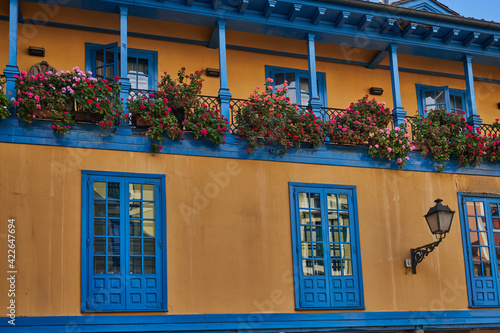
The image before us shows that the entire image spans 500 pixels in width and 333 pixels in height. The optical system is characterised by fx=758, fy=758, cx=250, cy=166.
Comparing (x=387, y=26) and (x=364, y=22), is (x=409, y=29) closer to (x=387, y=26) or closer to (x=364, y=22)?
(x=387, y=26)

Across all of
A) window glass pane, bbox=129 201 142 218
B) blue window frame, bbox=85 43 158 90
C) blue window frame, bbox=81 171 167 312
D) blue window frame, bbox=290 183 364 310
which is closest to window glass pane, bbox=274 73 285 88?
blue window frame, bbox=85 43 158 90

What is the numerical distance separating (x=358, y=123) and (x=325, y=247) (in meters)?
2.33

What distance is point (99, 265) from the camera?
11430 mm

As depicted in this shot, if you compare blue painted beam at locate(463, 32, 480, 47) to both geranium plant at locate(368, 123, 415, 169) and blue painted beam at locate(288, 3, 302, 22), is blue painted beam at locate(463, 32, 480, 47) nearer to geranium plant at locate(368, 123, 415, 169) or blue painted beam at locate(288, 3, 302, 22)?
geranium plant at locate(368, 123, 415, 169)

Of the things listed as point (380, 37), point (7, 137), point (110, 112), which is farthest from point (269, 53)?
point (7, 137)

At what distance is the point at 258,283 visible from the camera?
12.3 metres

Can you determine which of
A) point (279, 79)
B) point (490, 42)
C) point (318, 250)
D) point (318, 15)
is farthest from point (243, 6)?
point (490, 42)

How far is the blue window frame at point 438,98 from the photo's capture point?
1620 cm

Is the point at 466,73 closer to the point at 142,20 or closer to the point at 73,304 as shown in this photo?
the point at 142,20

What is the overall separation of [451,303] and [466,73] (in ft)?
15.5

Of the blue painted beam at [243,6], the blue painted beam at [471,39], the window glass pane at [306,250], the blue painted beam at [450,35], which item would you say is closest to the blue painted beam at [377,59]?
the blue painted beam at [450,35]

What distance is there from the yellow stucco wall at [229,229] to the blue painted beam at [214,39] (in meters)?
2.82

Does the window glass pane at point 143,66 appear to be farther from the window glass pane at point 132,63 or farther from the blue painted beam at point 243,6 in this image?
the blue painted beam at point 243,6

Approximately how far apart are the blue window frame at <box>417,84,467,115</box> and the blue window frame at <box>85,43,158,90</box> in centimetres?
577
